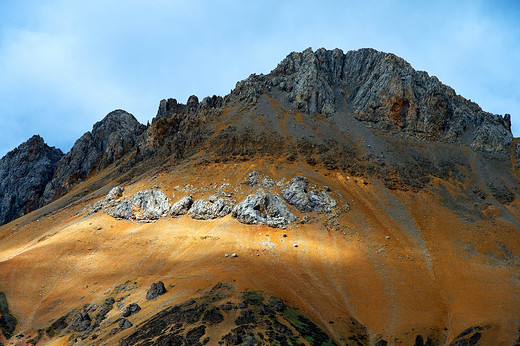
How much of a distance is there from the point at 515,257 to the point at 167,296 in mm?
51488

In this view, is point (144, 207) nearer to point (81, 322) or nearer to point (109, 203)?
point (109, 203)

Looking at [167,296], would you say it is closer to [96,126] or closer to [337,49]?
[337,49]

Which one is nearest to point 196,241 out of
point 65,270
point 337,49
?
point 65,270

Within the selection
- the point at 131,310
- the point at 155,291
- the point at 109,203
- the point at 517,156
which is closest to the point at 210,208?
the point at 155,291

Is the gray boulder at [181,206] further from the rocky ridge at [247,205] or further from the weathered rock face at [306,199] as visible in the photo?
the weathered rock face at [306,199]

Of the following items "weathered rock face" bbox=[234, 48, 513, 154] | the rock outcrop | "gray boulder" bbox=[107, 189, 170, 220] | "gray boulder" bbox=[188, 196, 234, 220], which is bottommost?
"gray boulder" bbox=[188, 196, 234, 220]

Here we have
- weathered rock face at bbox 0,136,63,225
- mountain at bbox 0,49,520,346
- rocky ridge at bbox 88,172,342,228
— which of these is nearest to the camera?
mountain at bbox 0,49,520,346

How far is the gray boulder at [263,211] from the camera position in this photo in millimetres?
53969

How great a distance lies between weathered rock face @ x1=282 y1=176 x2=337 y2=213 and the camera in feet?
186

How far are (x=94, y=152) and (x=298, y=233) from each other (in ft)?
376

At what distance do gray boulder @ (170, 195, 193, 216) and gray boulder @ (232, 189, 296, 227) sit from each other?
10.2 metres

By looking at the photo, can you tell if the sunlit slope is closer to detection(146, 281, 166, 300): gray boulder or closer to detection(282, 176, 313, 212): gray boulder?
detection(146, 281, 166, 300): gray boulder

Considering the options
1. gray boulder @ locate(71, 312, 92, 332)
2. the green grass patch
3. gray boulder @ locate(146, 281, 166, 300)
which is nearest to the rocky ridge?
gray boulder @ locate(146, 281, 166, 300)

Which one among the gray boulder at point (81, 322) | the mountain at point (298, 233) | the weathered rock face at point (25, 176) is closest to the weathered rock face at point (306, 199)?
the mountain at point (298, 233)
